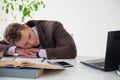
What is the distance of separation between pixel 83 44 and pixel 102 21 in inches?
16.9

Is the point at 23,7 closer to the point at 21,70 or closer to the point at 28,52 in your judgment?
the point at 28,52

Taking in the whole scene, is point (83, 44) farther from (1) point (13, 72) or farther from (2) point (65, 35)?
(1) point (13, 72)

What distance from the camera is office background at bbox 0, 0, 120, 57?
3258 mm

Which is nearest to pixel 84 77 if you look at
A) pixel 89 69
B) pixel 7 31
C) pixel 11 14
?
pixel 89 69

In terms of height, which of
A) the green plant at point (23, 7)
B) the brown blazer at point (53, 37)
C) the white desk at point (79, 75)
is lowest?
the white desk at point (79, 75)

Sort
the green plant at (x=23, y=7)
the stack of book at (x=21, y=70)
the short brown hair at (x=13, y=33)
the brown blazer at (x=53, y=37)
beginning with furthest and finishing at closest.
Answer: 1. the green plant at (x=23, y=7)
2. the brown blazer at (x=53, y=37)
3. the short brown hair at (x=13, y=33)
4. the stack of book at (x=21, y=70)

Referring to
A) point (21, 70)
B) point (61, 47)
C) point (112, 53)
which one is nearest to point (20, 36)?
point (61, 47)

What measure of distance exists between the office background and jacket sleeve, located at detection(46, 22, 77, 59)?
53.6 inches

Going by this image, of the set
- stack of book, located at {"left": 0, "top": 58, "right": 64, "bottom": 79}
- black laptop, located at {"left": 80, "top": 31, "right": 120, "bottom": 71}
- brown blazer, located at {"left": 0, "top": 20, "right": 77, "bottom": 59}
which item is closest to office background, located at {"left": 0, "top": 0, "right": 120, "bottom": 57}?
brown blazer, located at {"left": 0, "top": 20, "right": 77, "bottom": 59}

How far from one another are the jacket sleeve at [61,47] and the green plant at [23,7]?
127cm

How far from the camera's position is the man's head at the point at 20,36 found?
1.69m

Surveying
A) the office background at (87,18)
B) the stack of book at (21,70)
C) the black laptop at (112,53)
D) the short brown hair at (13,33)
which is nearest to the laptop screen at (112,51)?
the black laptop at (112,53)

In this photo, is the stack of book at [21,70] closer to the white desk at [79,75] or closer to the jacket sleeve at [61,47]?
the white desk at [79,75]

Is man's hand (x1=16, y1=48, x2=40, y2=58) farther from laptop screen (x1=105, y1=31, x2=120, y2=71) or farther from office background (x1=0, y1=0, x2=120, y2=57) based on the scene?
office background (x1=0, y1=0, x2=120, y2=57)
